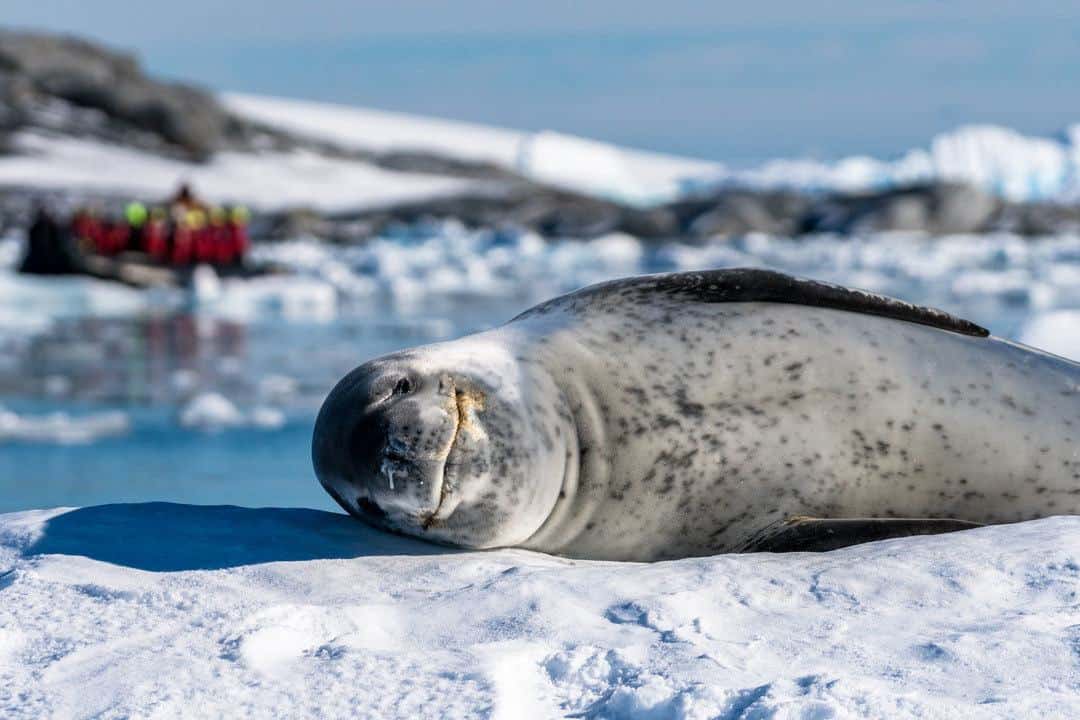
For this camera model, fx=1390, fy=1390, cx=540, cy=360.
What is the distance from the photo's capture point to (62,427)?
6871mm

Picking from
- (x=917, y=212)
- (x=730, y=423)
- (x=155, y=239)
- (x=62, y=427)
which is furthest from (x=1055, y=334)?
(x=917, y=212)

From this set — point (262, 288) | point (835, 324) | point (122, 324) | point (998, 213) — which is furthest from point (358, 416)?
point (998, 213)

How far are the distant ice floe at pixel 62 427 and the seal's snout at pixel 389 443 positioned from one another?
160 inches

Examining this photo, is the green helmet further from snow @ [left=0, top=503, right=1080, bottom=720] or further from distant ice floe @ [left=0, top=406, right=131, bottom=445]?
snow @ [left=0, top=503, right=1080, bottom=720]

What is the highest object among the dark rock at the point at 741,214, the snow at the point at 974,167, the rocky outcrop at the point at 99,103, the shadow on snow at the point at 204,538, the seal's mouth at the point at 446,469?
the snow at the point at 974,167

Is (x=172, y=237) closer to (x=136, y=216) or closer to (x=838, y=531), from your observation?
(x=136, y=216)

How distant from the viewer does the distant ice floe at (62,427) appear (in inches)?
257

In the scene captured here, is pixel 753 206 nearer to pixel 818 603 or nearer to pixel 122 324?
pixel 122 324

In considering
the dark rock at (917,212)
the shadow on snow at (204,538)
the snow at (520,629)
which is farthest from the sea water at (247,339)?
the dark rock at (917,212)

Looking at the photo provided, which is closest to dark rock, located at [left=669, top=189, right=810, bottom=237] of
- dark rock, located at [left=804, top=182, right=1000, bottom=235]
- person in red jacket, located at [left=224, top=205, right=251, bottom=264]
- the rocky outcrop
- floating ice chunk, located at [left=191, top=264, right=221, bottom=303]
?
dark rock, located at [left=804, top=182, right=1000, bottom=235]

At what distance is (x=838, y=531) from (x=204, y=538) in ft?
4.02

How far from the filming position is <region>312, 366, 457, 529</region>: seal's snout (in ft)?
8.32

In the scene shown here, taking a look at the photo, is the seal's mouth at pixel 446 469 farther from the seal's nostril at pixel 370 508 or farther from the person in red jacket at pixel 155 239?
the person in red jacket at pixel 155 239

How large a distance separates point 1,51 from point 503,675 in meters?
57.9
